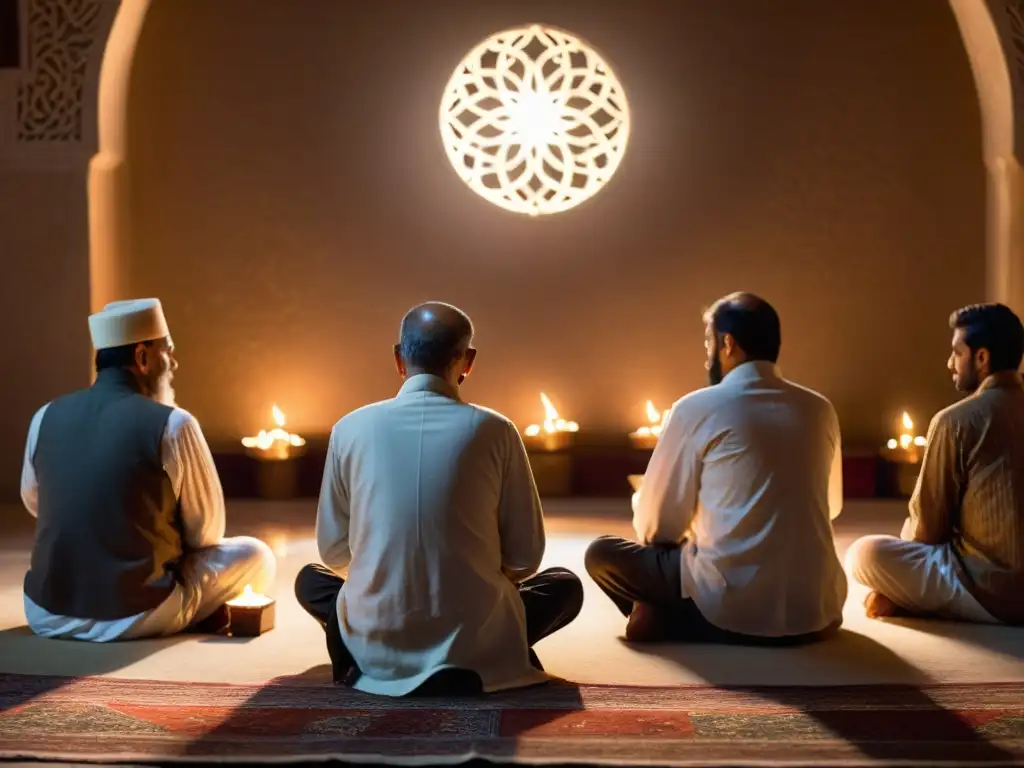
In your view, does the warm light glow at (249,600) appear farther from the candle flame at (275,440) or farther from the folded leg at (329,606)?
the candle flame at (275,440)

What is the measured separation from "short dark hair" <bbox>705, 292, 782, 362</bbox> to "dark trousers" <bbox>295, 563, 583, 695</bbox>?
0.83m

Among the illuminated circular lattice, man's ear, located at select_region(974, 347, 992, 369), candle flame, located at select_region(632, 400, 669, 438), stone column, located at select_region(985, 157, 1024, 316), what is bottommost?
candle flame, located at select_region(632, 400, 669, 438)

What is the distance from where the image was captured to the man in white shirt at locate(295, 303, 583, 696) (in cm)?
301

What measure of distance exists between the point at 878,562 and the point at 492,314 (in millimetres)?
3703

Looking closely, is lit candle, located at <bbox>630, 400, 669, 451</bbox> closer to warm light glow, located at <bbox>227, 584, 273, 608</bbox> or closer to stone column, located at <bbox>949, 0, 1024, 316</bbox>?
stone column, located at <bbox>949, 0, 1024, 316</bbox>

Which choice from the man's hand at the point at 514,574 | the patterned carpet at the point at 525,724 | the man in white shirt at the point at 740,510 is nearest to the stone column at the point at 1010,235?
the man in white shirt at the point at 740,510

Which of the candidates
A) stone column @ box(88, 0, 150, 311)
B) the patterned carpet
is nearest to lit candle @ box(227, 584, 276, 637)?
the patterned carpet

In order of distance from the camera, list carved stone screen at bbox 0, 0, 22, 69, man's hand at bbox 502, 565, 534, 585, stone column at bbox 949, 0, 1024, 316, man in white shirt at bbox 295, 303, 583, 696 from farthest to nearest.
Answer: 1. carved stone screen at bbox 0, 0, 22, 69
2. stone column at bbox 949, 0, 1024, 316
3. man's hand at bbox 502, 565, 534, 585
4. man in white shirt at bbox 295, 303, 583, 696

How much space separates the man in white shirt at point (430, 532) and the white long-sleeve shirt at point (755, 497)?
62cm

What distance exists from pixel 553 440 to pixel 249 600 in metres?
3.24

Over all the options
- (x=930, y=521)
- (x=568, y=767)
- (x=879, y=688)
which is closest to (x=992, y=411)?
(x=930, y=521)

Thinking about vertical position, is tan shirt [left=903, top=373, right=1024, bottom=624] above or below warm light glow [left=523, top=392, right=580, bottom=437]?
above

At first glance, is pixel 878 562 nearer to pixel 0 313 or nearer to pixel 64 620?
pixel 64 620

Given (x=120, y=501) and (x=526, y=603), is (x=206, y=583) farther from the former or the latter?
(x=526, y=603)
